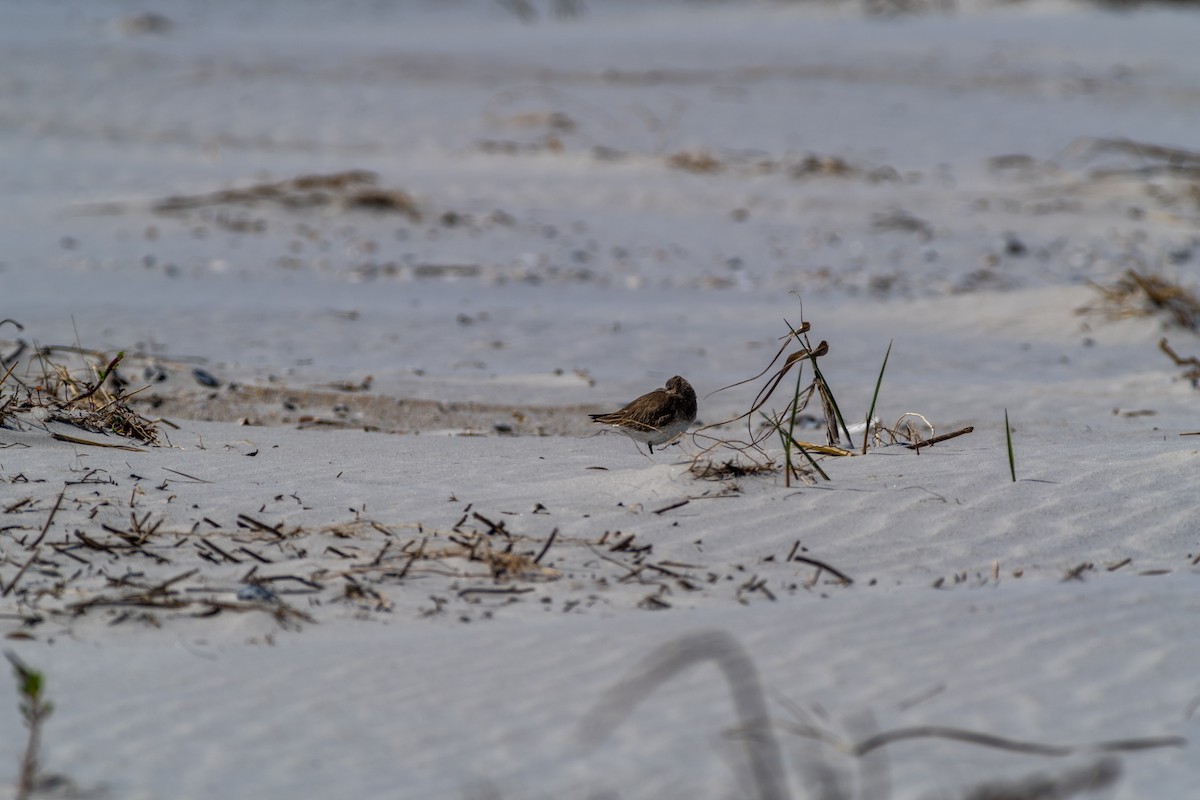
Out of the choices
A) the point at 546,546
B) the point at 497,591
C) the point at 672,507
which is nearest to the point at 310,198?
the point at 672,507

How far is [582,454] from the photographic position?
4.64 metres

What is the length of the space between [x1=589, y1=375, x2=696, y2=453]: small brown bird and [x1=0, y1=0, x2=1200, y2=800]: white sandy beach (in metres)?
0.23

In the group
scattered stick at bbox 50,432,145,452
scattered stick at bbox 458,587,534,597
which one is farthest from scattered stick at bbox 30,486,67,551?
scattered stick at bbox 458,587,534,597

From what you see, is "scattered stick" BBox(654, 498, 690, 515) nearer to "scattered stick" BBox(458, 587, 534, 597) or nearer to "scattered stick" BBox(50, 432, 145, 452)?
"scattered stick" BBox(458, 587, 534, 597)

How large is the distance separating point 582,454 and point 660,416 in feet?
1.67

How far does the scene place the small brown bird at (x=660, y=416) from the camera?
14.0ft

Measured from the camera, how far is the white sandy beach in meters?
2.51

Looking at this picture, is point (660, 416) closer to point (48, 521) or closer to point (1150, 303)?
point (48, 521)

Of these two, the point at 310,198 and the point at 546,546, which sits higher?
the point at 310,198

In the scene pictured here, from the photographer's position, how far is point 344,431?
5055 mm

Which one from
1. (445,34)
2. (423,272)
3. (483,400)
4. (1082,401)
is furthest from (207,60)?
(1082,401)

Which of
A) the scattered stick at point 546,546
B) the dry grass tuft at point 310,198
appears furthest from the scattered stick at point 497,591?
the dry grass tuft at point 310,198

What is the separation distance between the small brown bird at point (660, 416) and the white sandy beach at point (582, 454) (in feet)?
0.74

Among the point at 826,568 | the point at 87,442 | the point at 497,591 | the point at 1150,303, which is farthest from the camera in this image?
the point at 1150,303
